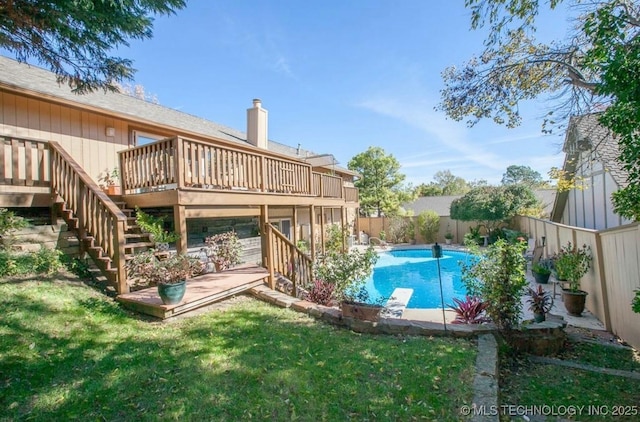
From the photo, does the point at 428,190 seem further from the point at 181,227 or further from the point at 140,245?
the point at 140,245

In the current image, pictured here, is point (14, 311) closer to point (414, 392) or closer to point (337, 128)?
point (414, 392)

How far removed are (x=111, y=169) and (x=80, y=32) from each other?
423 cm

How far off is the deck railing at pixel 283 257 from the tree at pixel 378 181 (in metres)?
19.8

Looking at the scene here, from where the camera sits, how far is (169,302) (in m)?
4.58

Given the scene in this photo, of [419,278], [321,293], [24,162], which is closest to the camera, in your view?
[24,162]

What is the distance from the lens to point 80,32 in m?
4.41

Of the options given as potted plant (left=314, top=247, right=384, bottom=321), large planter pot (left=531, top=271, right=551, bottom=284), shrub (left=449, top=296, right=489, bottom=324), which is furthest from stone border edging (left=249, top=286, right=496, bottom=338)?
large planter pot (left=531, top=271, right=551, bottom=284)

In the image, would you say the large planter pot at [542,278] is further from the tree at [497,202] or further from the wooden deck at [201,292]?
the tree at [497,202]

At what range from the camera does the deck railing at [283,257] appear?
7.10 m

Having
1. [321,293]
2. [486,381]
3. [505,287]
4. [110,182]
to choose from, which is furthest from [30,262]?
[505,287]

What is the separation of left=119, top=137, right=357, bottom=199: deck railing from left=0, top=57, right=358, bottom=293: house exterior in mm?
22

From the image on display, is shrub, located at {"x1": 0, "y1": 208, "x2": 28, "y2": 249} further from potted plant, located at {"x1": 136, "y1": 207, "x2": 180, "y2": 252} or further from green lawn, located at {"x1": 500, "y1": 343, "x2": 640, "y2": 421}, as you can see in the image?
green lawn, located at {"x1": 500, "y1": 343, "x2": 640, "y2": 421}

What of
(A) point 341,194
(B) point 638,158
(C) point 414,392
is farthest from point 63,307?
(A) point 341,194

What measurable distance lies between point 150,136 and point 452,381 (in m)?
9.45
